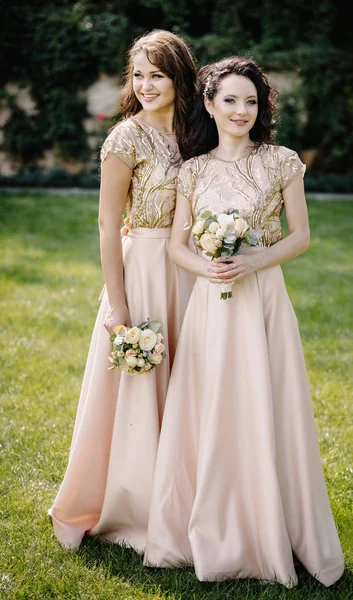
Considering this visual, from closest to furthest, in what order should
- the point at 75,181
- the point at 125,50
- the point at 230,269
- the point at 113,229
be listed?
1. the point at 230,269
2. the point at 113,229
3. the point at 75,181
4. the point at 125,50

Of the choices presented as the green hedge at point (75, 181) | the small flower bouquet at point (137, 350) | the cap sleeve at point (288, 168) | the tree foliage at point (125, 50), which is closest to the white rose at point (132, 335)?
the small flower bouquet at point (137, 350)

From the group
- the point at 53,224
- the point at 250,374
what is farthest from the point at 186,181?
the point at 53,224

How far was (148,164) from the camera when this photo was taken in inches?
129

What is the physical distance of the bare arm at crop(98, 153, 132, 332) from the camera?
3.26 m

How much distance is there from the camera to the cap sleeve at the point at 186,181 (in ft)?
10.4

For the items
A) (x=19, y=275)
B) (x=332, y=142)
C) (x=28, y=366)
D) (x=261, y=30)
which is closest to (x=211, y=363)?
(x=28, y=366)

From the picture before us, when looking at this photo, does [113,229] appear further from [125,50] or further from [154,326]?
[125,50]

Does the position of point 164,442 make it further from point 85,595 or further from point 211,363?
point 85,595

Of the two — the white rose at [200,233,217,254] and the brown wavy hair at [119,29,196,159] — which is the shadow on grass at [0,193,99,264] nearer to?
the brown wavy hair at [119,29,196,159]

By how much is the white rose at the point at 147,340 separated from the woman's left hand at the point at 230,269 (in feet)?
1.14

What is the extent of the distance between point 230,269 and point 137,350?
1.70 feet

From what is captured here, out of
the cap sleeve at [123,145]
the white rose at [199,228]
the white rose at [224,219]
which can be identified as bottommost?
the white rose at [199,228]

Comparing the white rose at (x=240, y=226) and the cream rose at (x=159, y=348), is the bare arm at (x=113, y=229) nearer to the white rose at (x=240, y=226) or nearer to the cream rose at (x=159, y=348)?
the cream rose at (x=159, y=348)

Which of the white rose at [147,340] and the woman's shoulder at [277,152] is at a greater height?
the woman's shoulder at [277,152]
